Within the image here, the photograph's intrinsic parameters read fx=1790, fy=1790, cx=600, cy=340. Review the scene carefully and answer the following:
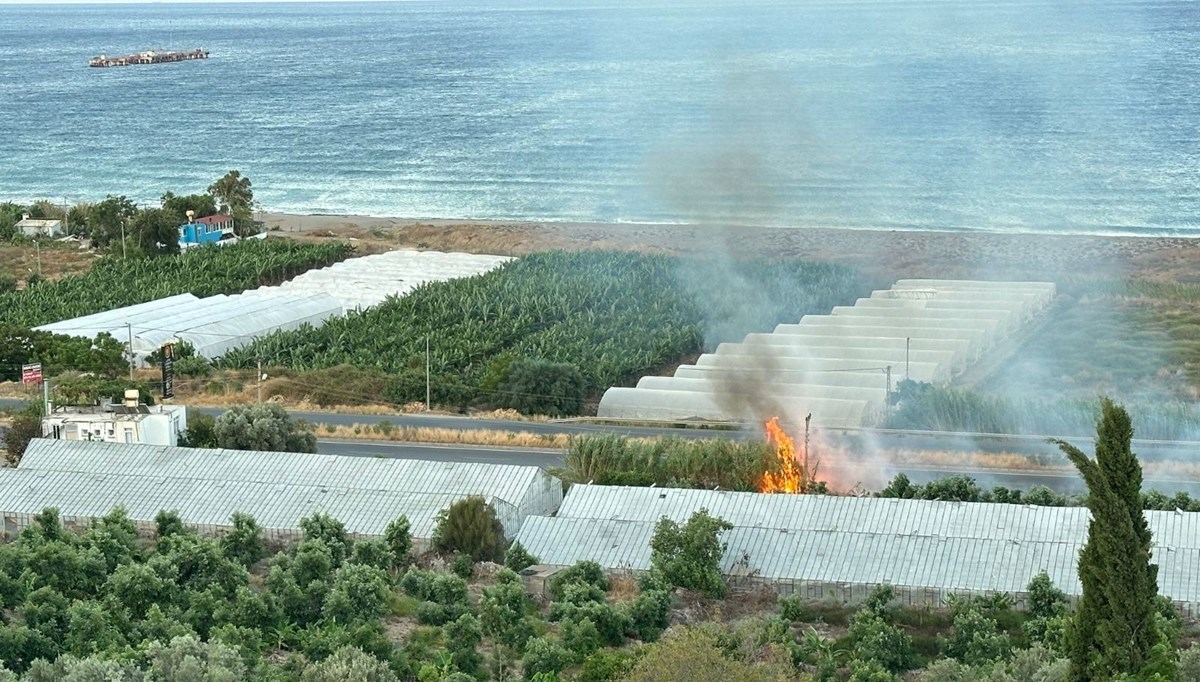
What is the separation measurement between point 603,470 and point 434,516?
5.50 m

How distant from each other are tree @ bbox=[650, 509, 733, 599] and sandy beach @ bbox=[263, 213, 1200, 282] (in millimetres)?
33317

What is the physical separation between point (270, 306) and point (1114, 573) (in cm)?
4109

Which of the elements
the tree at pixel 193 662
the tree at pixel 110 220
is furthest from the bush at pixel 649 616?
the tree at pixel 110 220

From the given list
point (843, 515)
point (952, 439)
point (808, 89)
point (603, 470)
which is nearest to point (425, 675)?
point (843, 515)

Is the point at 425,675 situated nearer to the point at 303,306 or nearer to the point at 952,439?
the point at 952,439

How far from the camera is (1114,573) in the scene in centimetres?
2128

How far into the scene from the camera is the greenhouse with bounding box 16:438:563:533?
112 ft

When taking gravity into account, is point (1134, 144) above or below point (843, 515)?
below

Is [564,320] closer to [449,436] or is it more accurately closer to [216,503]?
[449,436]

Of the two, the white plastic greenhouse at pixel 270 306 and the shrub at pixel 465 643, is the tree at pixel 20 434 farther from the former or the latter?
the shrub at pixel 465 643

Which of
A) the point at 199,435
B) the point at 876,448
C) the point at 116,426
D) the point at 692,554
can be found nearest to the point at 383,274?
the point at 199,435

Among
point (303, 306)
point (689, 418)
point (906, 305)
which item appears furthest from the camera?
point (303, 306)

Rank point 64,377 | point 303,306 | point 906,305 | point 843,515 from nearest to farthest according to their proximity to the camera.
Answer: point 843,515 < point 64,377 < point 906,305 < point 303,306

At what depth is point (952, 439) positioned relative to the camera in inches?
1641
